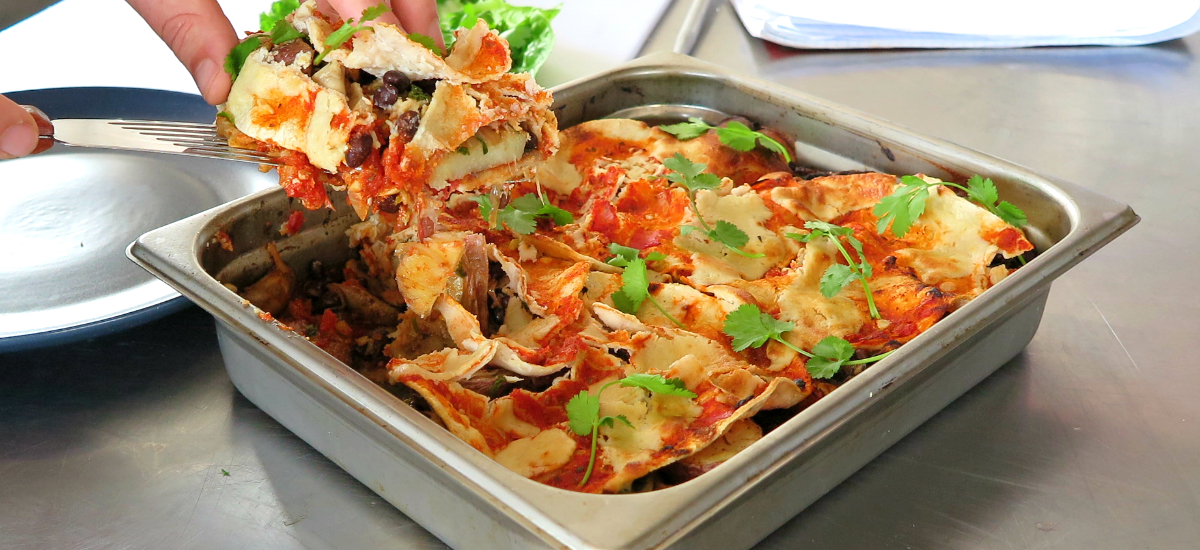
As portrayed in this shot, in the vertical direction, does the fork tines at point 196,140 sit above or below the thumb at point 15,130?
below

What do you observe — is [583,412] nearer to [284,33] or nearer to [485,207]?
[485,207]

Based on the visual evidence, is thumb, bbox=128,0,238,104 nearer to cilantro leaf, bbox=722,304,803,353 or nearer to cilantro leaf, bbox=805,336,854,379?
cilantro leaf, bbox=722,304,803,353

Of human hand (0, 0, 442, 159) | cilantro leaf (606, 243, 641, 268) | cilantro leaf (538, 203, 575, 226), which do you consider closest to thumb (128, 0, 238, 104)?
human hand (0, 0, 442, 159)

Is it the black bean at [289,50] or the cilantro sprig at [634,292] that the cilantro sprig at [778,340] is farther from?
the black bean at [289,50]

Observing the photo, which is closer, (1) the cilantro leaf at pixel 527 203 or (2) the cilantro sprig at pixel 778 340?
(2) the cilantro sprig at pixel 778 340

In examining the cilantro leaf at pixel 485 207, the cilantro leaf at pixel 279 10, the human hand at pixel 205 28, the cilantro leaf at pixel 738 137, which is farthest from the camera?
the cilantro leaf at pixel 279 10

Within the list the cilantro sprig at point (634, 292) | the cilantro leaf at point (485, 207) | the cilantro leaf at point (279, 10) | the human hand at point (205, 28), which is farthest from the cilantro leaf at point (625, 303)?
the cilantro leaf at point (279, 10)

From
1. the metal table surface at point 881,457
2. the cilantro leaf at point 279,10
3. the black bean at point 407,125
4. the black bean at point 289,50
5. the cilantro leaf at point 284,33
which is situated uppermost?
the cilantro leaf at point 284,33

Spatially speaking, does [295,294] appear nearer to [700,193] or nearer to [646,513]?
[700,193]
